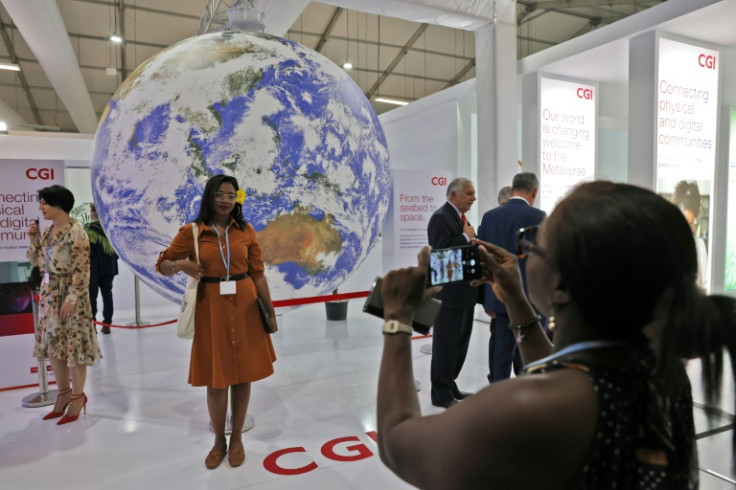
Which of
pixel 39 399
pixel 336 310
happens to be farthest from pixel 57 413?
pixel 336 310

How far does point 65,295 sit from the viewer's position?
146 inches

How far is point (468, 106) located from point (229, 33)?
18.7 ft

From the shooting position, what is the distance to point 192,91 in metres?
3.23

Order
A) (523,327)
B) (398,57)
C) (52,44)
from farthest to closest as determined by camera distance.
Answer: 1. (398,57)
2. (52,44)
3. (523,327)

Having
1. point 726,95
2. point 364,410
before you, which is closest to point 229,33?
point 364,410

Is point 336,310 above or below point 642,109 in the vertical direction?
below

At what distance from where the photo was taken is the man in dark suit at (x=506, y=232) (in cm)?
354

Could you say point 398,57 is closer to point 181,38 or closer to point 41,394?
point 181,38

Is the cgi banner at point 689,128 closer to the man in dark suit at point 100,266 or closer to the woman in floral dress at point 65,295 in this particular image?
the woman in floral dress at point 65,295

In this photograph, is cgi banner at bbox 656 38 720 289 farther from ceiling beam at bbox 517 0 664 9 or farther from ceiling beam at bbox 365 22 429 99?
ceiling beam at bbox 365 22 429 99

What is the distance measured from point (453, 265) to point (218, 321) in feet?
6.92

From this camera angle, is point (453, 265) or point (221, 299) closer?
point (453, 265)

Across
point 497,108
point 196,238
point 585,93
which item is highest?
point 585,93

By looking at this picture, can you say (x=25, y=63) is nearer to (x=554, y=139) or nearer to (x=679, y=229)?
(x=554, y=139)
